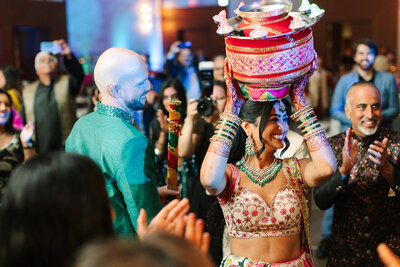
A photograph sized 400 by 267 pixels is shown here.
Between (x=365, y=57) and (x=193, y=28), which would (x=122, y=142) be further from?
(x=193, y=28)

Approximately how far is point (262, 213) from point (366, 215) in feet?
3.10

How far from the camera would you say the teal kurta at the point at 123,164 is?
185 cm

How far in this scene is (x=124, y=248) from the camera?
842 mm

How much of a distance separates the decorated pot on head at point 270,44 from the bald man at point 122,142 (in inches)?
17.0

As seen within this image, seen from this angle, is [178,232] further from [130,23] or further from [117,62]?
[130,23]

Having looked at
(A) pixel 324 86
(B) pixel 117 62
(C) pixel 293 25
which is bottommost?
(A) pixel 324 86

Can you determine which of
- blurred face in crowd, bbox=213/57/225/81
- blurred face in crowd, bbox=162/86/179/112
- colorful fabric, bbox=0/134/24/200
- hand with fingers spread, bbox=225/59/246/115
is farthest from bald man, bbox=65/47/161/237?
blurred face in crowd, bbox=213/57/225/81

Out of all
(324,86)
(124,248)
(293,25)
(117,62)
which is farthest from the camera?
(324,86)

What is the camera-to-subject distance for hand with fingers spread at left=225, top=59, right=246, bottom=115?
1.92 meters

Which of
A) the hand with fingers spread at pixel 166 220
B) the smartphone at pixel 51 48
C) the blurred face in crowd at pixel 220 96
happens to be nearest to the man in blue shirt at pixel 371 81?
the blurred face in crowd at pixel 220 96

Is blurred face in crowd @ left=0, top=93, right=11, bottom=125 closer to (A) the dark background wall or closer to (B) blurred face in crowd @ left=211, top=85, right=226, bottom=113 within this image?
(B) blurred face in crowd @ left=211, top=85, right=226, bottom=113

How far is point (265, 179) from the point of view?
203 cm

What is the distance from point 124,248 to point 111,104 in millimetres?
1244

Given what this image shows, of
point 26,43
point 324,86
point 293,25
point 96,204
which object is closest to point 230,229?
point 293,25
